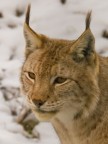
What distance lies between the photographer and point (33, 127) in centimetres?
642

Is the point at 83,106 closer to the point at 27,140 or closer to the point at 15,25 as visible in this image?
the point at 27,140

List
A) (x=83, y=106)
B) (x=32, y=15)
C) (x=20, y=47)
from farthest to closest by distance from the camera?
(x=32, y=15)
(x=20, y=47)
(x=83, y=106)

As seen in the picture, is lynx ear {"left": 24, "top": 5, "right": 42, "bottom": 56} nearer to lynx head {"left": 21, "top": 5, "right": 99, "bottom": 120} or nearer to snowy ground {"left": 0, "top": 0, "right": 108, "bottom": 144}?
lynx head {"left": 21, "top": 5, "right": 99, "bottom": 120}

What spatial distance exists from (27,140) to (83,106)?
154cm

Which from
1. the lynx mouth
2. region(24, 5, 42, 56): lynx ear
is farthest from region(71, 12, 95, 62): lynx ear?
the lynx mouth

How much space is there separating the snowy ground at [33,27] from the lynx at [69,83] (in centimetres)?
154

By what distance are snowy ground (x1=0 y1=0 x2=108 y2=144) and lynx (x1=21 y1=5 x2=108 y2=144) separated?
1.54 meters

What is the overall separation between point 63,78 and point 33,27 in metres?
3.31

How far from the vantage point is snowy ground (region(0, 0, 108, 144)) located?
6727 millimetres

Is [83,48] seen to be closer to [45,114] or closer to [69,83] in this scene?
[69,83]

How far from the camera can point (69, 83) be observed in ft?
15.4

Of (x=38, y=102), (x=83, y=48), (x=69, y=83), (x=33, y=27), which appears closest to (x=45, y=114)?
(x=38, y=102)

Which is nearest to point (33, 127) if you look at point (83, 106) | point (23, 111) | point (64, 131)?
point (23, 111)

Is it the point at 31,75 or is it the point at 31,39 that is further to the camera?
the point at 31,39
